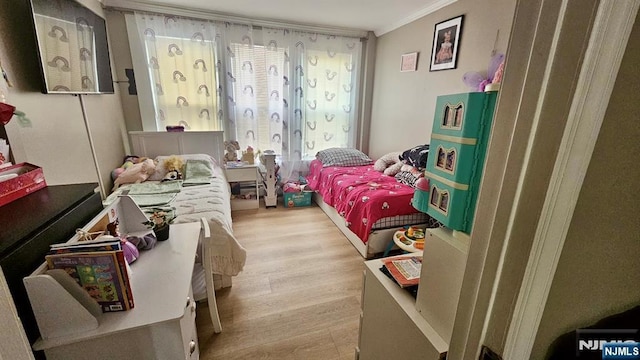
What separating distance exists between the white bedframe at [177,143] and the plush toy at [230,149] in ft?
0.24

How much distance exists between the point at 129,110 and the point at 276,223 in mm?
2210

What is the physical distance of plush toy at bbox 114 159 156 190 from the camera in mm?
2438

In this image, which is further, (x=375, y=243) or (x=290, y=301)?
(x=375, y=243)

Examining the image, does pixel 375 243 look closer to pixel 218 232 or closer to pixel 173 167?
pixel 218 232

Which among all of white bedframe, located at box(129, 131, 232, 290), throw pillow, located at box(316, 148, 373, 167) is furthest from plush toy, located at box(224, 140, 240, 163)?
throw pillow, located at box(316, 148, 373, 167)

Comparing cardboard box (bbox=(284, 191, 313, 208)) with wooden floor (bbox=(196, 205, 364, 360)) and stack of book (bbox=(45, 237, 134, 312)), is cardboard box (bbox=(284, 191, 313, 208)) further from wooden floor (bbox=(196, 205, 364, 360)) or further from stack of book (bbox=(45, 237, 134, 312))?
stack of book (bbox=(45, 237, 134, 312))

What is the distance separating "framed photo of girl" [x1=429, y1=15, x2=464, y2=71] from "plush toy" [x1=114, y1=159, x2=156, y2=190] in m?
3.20

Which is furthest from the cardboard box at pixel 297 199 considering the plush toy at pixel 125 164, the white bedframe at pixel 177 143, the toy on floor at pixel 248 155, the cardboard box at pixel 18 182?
the cardboard box at pixel 18 182

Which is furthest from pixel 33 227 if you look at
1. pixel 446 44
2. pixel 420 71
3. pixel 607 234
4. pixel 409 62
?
pixel 409 62

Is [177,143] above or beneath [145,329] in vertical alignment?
above

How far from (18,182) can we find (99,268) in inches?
20.5

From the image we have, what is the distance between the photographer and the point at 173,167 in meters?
2.69

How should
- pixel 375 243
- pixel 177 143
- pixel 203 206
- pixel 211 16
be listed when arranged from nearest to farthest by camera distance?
pixel 203 206 < pixel 375 243 < pixel 211 16 < pixel 177 143

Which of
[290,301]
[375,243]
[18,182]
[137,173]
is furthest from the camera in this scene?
[137,173]
